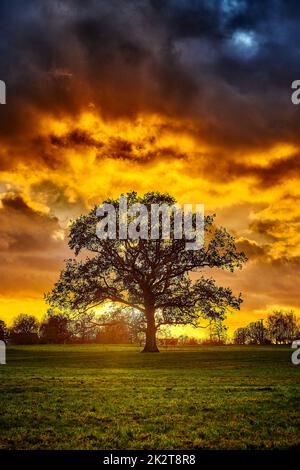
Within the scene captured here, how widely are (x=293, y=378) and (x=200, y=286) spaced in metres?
30.5

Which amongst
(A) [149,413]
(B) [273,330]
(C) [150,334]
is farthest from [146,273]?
(B) [273,330]

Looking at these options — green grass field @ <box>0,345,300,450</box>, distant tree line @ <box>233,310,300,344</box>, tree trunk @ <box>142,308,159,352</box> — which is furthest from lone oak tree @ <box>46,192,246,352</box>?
distant tree line @ <box>233,310,300,344</box>

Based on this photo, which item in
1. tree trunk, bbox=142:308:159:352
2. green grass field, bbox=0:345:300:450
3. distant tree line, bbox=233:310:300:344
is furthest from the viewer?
distant tree line, bbox=233:310:300:344

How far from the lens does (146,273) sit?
52.7 meters

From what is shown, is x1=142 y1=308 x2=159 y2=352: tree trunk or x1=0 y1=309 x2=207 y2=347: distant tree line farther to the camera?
x1=0 y1=309 x2=207 y2=347: distant tree line

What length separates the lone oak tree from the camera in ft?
169

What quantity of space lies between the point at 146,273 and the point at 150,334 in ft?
23.0

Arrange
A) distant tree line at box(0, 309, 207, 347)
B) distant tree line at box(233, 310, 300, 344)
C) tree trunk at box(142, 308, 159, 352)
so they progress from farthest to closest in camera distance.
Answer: distant tree line at box(233, 310, 300, 344) < distant tree line at box(0, 309, 207, 347) < tree trunk at box(142, 308, 159, 352)

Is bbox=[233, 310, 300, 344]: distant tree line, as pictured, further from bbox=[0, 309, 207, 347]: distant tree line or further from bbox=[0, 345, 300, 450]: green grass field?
bbox=[0, 345, 300, 450]: green grass field

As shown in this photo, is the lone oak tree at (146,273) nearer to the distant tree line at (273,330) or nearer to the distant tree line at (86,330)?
the distant tree line at (86,330)

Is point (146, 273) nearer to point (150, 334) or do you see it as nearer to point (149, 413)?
point (150, 334)

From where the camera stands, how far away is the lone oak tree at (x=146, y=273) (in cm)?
5162
